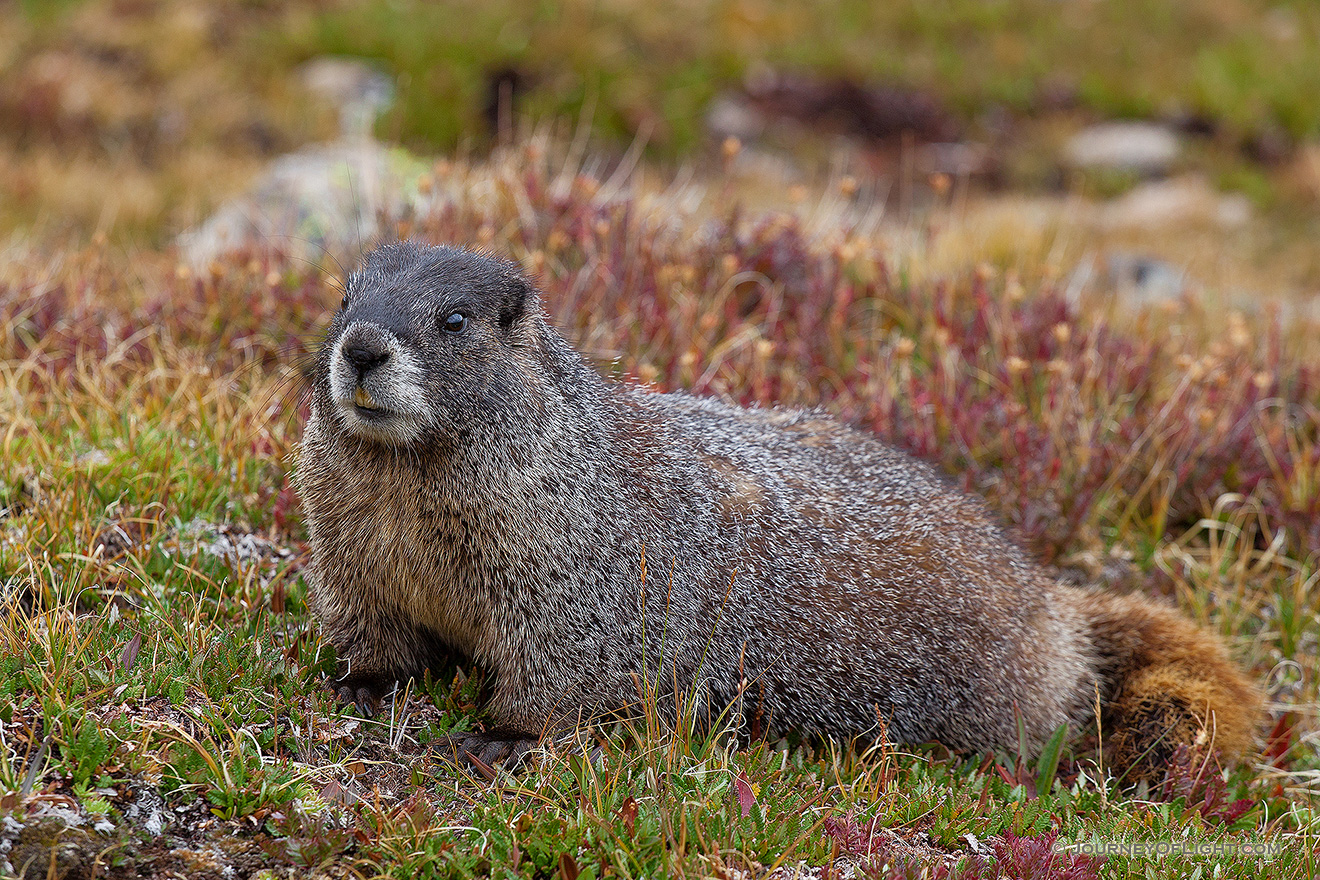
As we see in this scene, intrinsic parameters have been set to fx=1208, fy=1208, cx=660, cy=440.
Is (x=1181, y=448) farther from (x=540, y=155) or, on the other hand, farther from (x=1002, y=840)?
(x=540, y=155)

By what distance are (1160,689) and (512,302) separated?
11.0 feet

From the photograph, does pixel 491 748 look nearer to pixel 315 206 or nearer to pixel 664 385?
pixel 664 385

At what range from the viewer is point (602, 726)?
4691mm

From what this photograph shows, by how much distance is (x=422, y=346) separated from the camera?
4.32 m

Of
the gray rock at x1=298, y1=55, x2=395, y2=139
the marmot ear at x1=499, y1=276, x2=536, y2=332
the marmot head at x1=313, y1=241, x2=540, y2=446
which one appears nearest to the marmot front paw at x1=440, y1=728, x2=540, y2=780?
the marmot head at x1=313, y1=241, x2=540, y2=446

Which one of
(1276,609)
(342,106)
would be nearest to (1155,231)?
(1276,609)

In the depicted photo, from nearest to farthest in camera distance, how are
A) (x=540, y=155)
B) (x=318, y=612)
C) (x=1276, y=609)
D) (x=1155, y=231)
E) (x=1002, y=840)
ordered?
1. (x=1002, y=840)
2. (x=318, y=612)
3. (x=1276, y=609)
4. (x=540, y=155)
5. (x=1155, y=231)

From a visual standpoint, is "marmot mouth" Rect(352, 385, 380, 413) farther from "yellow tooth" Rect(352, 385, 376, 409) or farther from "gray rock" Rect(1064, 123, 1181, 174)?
"gray rock" Rect(1064, 123, 1181, 174)

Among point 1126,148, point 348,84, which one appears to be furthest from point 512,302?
point 1126,148

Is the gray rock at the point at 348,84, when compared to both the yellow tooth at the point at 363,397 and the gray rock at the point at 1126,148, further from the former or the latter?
the yellow tooth at the point at 363,397

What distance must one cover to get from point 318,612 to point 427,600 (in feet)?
1.74

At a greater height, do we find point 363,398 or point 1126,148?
point 1126,148

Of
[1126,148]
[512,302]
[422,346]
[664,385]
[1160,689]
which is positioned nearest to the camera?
[422,346]

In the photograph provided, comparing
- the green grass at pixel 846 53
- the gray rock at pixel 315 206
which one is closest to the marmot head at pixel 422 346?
the gray rock at pixel 315 206
